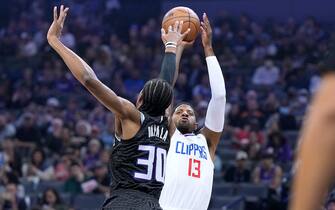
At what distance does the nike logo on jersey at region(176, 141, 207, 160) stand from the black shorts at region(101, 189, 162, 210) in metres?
0.58

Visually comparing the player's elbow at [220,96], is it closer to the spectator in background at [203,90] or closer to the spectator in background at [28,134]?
the spectator in background at [28,134]

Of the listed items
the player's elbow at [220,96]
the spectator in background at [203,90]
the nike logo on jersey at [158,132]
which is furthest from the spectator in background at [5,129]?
the nike logo on jersey at [158,132]

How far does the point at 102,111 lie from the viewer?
1819 cm

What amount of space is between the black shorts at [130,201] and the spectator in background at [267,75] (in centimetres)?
1417

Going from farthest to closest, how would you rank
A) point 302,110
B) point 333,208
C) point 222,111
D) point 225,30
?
point 225,30
point 302,110
point 333,208
point 222,111

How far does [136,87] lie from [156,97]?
1516cm

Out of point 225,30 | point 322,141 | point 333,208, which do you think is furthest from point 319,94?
point 225,30

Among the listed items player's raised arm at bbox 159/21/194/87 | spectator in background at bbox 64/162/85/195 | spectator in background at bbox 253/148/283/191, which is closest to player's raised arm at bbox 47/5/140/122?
player's raised arm at bbox 159/21/194/87

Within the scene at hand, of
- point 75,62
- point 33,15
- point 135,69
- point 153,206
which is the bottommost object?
point 153,206

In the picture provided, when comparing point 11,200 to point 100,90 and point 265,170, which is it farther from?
point 100,90

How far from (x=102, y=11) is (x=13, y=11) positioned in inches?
110

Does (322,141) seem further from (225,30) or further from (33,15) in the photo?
(33,15)

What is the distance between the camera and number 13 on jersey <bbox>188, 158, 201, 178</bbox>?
5.72 m

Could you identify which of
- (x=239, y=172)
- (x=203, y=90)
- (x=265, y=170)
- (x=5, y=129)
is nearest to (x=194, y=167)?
(x=265, y=170)
